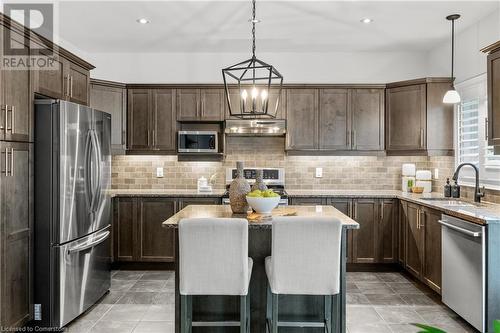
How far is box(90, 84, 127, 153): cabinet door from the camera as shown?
480cm

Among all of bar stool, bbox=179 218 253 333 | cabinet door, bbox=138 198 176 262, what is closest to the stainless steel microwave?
cabinet door, bbox=138 198 176 262

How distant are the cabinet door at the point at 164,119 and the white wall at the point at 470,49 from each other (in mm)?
3468

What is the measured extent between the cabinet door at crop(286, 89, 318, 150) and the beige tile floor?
1.79 metres

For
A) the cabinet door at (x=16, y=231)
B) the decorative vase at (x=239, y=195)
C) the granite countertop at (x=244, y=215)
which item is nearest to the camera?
the granite countertop at (x=244, y=215)

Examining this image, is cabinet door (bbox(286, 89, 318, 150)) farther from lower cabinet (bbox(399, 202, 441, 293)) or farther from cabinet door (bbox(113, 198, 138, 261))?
cabinet door (bbox(113, 198, 138, 261))

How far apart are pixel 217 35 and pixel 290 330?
11.0ft

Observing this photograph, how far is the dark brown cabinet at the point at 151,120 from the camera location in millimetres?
5020

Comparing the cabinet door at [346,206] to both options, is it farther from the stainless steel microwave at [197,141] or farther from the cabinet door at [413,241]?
the stainless steel microwave at [197,141]

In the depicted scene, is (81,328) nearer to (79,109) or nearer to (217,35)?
(79,109)

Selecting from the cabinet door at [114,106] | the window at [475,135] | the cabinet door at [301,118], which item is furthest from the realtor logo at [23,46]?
the window at [475,135]

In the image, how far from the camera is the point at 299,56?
531 centimetres

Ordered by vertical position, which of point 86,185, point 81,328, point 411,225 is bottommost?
point 81,328

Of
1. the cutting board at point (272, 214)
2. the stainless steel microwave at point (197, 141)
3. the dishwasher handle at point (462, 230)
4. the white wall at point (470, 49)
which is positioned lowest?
the dishwasher handle at point (462, 230)

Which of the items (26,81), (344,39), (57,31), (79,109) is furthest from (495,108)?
(57,31)
